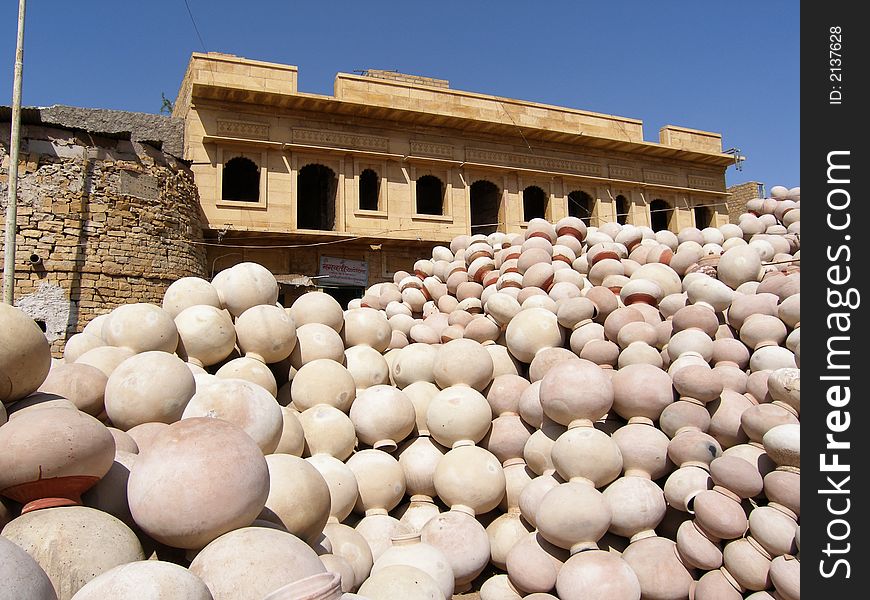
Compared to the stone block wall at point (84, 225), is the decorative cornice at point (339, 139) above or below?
above

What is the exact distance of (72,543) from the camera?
8.31ft

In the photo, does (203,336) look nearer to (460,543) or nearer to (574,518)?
(460,543)

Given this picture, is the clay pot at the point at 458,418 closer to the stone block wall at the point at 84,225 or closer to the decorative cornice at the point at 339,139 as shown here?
the stone block wall at the point at 84,225

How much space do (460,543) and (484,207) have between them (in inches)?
772

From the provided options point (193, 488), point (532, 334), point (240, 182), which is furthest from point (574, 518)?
point (240, 182)

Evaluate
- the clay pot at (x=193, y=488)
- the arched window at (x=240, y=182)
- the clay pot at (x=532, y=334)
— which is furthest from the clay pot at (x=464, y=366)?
the arched window at (x=240, y=182)

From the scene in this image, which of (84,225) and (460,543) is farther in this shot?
(84,225)

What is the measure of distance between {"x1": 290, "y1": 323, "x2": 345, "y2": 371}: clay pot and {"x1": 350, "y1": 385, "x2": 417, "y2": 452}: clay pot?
2.42ft

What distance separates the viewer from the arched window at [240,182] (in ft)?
69.8

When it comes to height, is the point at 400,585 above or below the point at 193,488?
below

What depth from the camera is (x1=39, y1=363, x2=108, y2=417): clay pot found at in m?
4.32

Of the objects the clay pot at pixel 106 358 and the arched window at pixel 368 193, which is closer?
the clay pot at pixel 106 358

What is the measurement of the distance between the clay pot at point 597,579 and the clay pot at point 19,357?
3.66 m

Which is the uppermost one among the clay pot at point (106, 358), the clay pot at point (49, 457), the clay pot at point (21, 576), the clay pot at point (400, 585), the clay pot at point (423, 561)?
the clay pot at point (106, 358)
